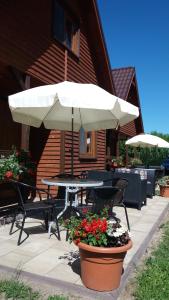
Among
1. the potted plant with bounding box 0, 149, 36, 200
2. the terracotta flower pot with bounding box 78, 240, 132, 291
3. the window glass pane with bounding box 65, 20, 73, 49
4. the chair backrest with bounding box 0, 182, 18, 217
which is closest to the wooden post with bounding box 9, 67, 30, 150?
the potted plant with bounding box 0, 149, 36, 200

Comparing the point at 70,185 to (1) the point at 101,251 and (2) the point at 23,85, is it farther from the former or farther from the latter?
(2) the point at 23,85

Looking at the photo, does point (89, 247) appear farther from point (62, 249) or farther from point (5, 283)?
point (62, 249)

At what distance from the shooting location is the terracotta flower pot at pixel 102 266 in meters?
3.07

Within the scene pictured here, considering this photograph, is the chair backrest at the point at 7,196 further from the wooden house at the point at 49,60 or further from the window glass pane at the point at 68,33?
the window glass pane at the point at 68,33

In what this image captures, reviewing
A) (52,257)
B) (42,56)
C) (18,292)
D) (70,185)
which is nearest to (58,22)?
(42,56)

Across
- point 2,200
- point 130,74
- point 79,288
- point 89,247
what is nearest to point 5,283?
point 79,288

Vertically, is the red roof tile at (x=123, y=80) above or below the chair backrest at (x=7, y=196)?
above

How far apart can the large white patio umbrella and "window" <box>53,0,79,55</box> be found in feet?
11.1

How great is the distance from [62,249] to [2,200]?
3.49 m

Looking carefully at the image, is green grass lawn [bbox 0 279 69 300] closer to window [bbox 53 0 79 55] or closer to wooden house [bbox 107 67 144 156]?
window [bbox 53 0 79 55]

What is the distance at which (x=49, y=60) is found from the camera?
329 inches

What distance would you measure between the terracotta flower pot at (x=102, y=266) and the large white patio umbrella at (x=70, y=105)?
83.2 inches


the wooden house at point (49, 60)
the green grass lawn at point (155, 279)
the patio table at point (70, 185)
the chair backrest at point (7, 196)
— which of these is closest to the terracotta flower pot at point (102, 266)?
the green grass lawn at point (155, 279)

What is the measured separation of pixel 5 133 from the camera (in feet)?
26.6
